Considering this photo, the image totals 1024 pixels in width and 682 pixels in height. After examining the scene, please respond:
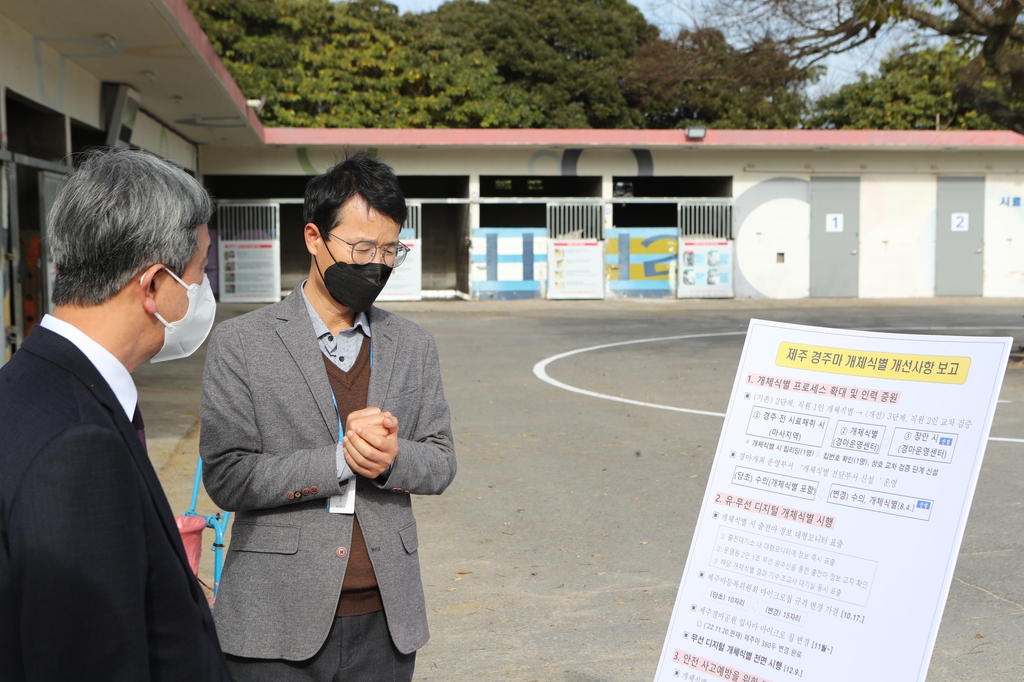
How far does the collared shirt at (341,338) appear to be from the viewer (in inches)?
95.2

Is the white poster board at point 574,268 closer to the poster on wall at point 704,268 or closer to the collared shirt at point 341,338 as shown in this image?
the poster on wall at point 704,268

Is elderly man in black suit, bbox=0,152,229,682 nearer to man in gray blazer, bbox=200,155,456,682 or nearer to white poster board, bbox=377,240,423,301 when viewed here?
man in gray blazer, bbox=200,155,456,682

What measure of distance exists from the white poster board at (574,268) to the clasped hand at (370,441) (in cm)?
2194

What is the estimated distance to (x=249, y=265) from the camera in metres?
23.9

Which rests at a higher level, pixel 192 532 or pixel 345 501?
pixel 345 501

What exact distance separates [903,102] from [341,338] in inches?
1542

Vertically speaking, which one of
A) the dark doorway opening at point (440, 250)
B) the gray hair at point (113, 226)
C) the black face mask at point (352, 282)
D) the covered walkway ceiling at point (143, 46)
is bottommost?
the black face mask at point (352, 282)

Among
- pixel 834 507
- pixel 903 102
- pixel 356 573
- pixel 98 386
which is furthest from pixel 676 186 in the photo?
pixel 98 386

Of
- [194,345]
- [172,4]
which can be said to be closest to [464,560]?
[194,345]

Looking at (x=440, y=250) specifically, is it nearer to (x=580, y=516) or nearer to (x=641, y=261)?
(x=641, y=261)

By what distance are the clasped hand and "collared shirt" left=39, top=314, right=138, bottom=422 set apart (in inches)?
25.5

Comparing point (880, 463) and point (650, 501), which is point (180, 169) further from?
point (650, 501)

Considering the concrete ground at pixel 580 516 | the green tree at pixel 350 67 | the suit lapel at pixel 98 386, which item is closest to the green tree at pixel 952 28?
the concrete ground at pixel 580 516

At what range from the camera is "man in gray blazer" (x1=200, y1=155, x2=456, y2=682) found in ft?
7.12
